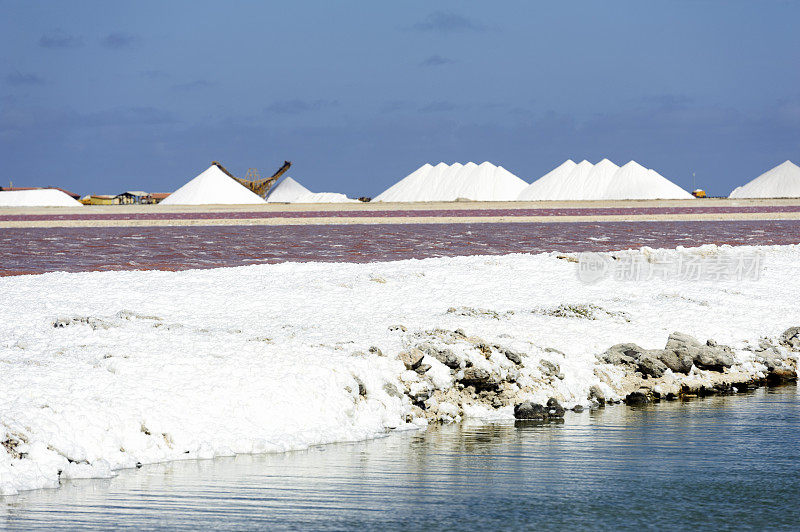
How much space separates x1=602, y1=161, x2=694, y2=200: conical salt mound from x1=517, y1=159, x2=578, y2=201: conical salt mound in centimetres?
562

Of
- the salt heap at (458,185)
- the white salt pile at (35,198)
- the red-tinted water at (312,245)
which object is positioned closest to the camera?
the red-tinted water at (312,245)

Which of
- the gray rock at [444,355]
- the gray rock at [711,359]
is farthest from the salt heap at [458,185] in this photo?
the gray rock at [444,355]

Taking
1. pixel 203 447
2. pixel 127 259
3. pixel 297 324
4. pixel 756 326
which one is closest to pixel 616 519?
pixel 203 447

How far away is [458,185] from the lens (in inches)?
4114

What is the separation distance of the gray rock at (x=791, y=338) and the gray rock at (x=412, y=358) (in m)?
4.64

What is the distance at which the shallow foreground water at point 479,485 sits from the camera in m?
5.31

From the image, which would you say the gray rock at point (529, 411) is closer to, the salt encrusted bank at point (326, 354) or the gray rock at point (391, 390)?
the salt encrusted bank at point (326, 354)

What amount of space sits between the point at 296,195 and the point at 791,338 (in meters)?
113

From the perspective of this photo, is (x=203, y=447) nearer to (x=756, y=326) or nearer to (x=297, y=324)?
(x=297, y=324)

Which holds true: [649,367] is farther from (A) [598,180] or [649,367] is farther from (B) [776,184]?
(B) [776,184]

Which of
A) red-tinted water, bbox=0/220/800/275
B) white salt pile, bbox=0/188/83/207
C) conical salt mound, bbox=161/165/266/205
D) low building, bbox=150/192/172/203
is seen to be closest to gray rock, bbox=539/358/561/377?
red-tinted water, bbox=0/220/800/275

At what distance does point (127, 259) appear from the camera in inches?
786

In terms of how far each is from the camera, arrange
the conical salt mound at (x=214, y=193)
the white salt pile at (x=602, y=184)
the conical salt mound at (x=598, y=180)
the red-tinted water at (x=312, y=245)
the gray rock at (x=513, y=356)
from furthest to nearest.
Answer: the conical salt mound at (x=598, y=180) → the white salt pile at (x=602, y=184) → the conical salt mound at (x=214, y=193) → the red-tinted water at (x=312, y=245) → the gray rock at (x=513, y=356)

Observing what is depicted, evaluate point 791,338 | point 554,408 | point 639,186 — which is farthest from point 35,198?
point 554,408
